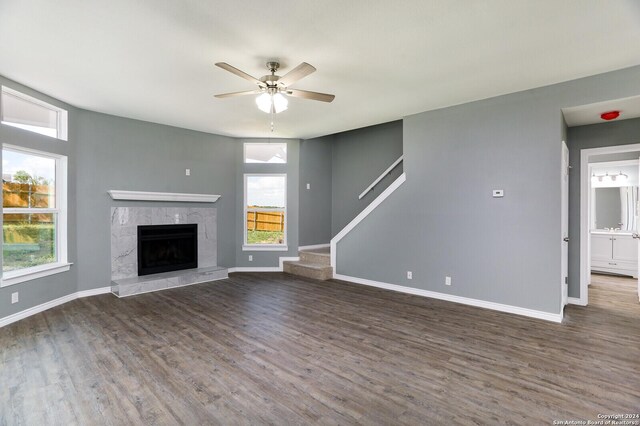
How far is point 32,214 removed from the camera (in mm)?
4074

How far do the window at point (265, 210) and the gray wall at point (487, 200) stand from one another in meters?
2.22

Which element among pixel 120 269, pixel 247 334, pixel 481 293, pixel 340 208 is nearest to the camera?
pixel 247 334

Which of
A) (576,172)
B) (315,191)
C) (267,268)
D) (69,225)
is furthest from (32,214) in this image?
(576,172)

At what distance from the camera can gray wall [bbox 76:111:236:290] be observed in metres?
4.79

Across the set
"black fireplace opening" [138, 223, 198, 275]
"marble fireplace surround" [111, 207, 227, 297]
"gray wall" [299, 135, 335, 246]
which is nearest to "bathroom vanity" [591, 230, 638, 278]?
"gray wall" [299, 135, 335, 246]

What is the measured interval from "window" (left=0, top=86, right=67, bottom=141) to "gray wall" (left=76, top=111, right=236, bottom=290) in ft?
0.92

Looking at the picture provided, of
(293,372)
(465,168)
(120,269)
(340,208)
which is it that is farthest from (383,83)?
(120,269)

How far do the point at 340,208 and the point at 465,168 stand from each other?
11.1 feet

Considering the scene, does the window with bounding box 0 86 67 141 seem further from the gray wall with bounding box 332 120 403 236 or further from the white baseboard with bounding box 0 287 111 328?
the gray wall with bounding box 332 120 403 236

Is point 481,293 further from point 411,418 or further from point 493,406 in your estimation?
point 411,418

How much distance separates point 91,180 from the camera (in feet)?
15.9

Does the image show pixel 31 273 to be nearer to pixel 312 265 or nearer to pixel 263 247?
pixel 263 247

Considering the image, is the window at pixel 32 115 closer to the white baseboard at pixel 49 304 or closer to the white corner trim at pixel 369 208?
the white baseboard at pixel 49 304

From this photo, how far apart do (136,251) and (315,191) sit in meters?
3.74
